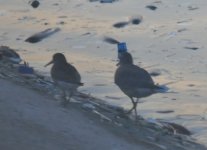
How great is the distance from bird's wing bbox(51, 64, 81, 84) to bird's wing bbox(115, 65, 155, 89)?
444 mm

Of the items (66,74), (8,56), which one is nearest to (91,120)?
(66,74)

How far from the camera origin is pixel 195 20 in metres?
12.9

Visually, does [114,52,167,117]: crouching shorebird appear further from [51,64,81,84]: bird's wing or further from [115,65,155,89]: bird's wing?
[51,64,81,84]: bird's wing

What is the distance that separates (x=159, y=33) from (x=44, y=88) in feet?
14.9

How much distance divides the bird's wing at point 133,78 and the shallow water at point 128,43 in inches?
36.5

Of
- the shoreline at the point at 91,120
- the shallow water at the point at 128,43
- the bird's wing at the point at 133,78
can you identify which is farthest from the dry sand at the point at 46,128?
the shallow water at the point at 128,43

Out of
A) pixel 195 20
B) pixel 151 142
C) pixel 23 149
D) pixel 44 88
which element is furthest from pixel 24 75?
pixel 195 20

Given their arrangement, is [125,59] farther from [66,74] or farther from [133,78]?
[66,74]

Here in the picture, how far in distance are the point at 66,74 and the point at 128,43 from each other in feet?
16.3

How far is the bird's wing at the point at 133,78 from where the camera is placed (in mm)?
7441

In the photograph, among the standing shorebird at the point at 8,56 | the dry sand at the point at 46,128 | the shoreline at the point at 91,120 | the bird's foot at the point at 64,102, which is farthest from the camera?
the standing shorebird at the point at 8,56

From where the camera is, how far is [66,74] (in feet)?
24.4

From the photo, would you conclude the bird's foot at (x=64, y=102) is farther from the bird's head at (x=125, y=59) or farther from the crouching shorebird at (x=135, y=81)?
the bird's head at (x=125, y=59)

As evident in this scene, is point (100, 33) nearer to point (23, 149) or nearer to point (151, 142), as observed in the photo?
point (151, 142)
